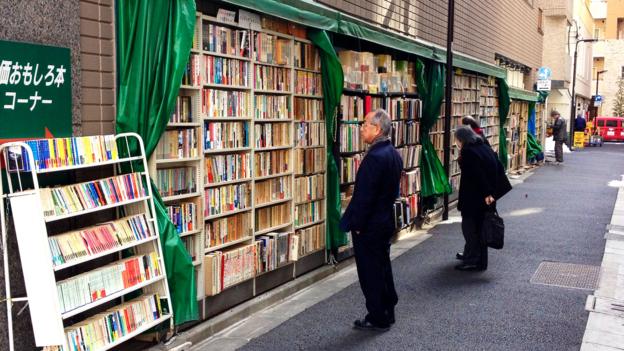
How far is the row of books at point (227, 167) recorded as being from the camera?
641cm

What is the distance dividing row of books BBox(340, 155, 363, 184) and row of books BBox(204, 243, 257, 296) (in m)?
2.52

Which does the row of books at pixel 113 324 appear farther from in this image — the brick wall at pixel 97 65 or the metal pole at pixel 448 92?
the metal pole at pixel 448 92

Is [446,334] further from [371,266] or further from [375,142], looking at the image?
[375,142]

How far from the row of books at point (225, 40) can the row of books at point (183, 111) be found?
54cm

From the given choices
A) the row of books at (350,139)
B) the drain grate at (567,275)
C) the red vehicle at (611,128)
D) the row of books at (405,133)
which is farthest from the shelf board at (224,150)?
the red vehicle at (611,128)

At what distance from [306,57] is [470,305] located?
3.40 meters

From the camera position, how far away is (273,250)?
7.43m

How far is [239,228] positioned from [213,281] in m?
0.82

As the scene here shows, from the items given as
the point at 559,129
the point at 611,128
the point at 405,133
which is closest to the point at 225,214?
the point at 405,133

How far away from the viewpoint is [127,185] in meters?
4.98

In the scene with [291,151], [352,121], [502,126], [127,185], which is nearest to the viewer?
[127,185]

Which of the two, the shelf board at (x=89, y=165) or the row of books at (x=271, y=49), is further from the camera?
the row of books at (x=271, y=49)

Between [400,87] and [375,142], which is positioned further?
[400,87]

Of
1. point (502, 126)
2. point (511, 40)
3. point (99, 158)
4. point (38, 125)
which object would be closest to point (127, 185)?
point (99, 158)
